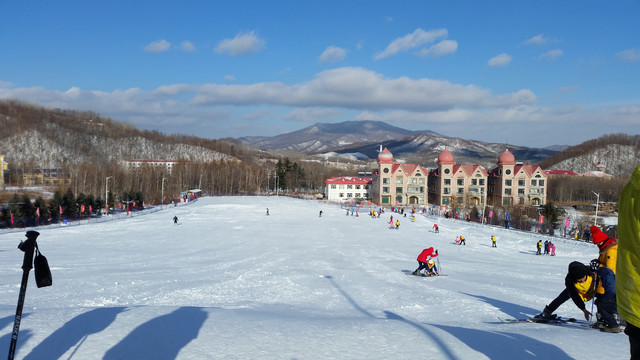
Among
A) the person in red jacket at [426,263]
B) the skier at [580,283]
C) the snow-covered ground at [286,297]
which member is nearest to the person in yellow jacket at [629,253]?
the snow-covered ground at [286,297]

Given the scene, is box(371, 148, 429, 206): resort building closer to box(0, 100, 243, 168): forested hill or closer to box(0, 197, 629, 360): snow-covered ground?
box(0, 197, 629, 360): snow-covered ground

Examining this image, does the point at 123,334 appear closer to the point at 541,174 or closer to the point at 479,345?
the point at 479,345

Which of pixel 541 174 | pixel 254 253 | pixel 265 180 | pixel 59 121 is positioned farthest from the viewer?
pixel 59 121

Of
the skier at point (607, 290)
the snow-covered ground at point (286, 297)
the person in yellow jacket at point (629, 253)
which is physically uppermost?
the person in yellow jacket at point (629, 253)

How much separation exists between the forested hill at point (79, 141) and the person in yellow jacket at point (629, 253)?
119 m

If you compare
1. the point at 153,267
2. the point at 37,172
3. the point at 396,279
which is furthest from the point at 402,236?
the point at 37,172

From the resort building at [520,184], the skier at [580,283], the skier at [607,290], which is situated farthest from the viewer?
the resort building at [520,184]

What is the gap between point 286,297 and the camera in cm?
1085

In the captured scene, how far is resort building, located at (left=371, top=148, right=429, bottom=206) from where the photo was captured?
63.0 metres

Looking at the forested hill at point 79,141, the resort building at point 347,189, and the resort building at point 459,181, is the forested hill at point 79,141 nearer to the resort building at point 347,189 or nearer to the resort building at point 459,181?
the resort building at point 347,189

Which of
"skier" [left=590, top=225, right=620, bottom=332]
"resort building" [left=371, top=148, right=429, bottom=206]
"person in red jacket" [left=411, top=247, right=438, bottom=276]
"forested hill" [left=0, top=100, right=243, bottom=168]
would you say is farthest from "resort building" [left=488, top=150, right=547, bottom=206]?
"forested hill" [left=0, top=100, right=243, bottom=168]

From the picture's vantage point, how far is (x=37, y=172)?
9106 cm

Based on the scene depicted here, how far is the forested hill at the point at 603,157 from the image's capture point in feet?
406

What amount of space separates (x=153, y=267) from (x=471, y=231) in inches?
940
